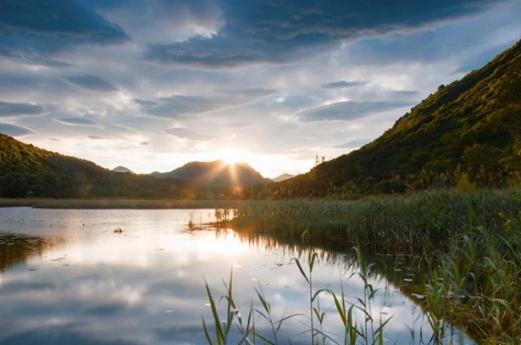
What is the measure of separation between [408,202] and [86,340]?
1117 cm

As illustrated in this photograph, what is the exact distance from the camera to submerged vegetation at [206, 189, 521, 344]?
22.3 feet

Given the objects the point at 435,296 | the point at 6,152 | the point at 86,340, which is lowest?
the point at 86,340

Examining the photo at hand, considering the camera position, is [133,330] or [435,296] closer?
[435,296]

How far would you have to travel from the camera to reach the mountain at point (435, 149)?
40.9 m

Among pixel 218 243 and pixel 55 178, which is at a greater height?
pixel 55 178

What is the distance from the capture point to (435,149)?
50.8 m

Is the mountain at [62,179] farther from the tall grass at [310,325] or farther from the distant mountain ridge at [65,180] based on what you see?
the tall grass at [310,325]

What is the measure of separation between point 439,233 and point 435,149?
41.3 m

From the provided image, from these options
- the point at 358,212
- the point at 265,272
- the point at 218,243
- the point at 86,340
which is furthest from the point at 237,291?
the point at 358,212

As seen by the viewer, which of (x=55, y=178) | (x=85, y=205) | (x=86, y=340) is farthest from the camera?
(x=55, y=178)

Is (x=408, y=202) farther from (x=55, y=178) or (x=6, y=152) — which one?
(x=6, y=152)

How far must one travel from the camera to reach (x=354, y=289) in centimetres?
910

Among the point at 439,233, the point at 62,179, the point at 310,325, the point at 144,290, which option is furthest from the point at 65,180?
the point at 310,325

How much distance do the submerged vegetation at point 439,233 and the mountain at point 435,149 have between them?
1462 cm
